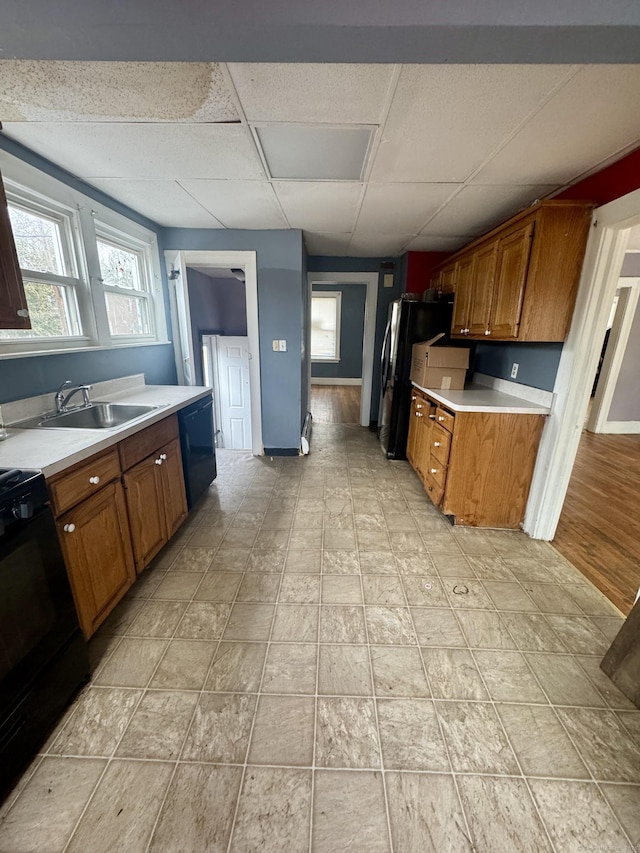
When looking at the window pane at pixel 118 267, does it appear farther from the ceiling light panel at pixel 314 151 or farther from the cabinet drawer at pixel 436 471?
the cabinet drawer at pixel 436 471

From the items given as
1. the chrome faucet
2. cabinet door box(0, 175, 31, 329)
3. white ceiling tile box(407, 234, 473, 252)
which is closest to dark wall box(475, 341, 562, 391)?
white ceiling tile box(407, 234, 473, 252)

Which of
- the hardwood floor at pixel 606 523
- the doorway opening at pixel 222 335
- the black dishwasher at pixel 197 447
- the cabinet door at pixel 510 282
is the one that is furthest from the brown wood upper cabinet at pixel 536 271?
the black dishwasher at pixel 197 447

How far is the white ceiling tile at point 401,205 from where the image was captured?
7.00ft

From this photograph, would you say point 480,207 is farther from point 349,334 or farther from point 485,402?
point 349,334

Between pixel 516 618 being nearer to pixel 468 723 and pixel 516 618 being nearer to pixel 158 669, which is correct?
pixel 468 723

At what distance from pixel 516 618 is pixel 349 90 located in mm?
2465

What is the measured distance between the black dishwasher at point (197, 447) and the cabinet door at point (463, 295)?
91.7 inches

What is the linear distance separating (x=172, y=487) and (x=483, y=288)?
8.97ft

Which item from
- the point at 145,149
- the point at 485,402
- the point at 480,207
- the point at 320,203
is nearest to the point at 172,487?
the point at 145,149

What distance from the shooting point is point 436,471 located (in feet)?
8.47

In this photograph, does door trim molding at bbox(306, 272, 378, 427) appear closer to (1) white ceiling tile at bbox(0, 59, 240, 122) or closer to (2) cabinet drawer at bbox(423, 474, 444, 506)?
→ (2) cabinet drawer at bbox(423, 474, 444, 506)

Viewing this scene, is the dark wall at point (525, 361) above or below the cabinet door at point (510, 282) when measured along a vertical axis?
below

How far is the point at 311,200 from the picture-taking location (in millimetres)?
2420

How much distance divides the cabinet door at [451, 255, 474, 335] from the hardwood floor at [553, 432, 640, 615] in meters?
1.75
